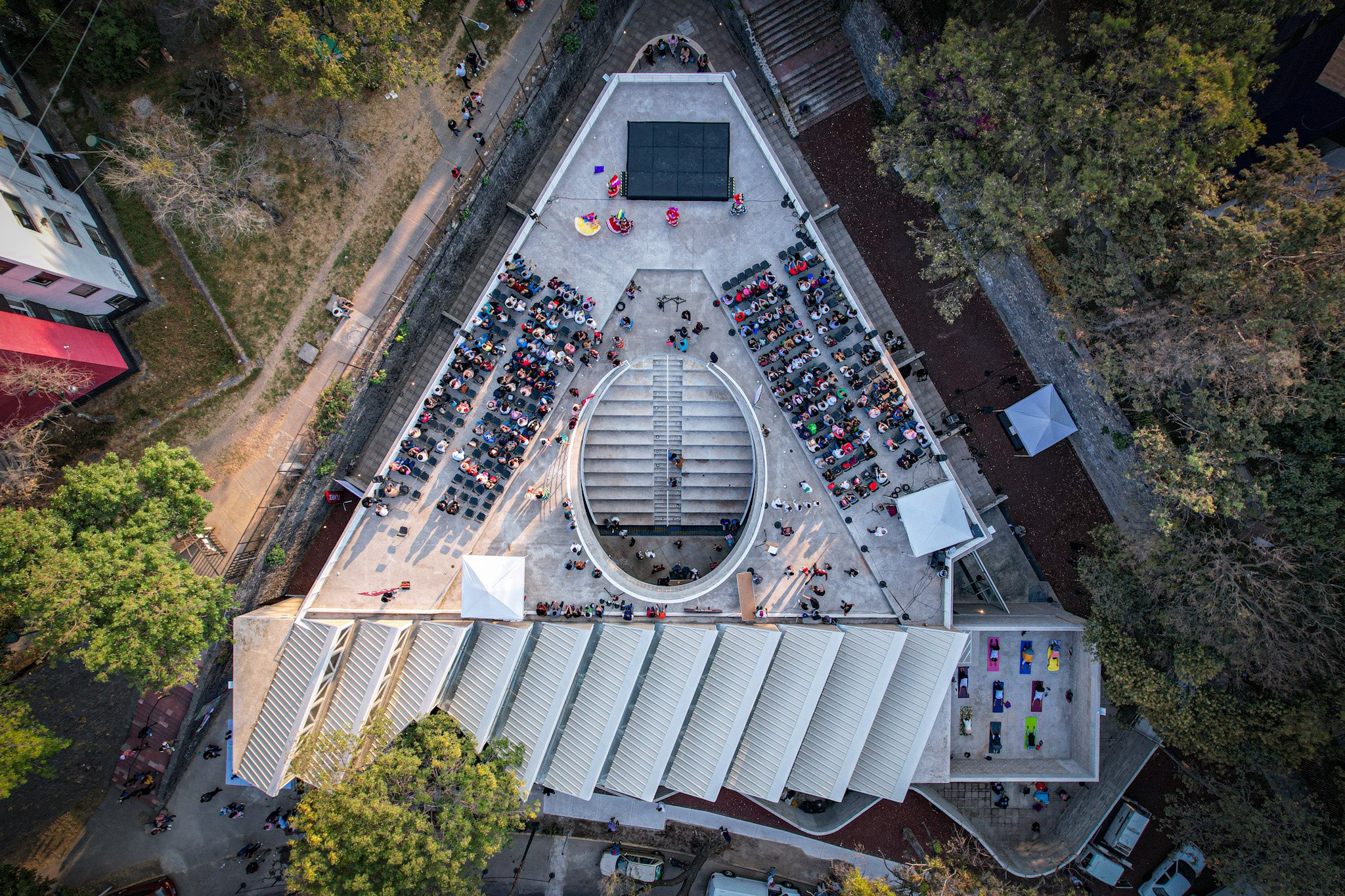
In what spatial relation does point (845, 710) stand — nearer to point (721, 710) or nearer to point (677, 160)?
point (721, 710)

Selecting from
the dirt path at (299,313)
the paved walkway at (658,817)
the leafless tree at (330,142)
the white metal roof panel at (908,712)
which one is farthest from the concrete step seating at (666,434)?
the leafless tree at (330,142)

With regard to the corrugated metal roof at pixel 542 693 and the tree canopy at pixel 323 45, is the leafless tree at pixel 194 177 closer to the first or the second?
the tree canopy at pixel 323 45

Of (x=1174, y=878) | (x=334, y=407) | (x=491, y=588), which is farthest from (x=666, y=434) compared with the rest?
(x=1174, y=878)

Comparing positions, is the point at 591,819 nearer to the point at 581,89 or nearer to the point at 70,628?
the point at 70,628

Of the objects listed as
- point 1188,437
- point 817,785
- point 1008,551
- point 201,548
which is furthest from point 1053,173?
point 201,548

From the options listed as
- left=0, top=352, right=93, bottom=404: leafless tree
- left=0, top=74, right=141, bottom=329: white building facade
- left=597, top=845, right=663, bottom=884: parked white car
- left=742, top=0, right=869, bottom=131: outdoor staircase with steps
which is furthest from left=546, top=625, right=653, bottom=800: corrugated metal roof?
left=0, top=74, right=141, bottom=329: white building facade

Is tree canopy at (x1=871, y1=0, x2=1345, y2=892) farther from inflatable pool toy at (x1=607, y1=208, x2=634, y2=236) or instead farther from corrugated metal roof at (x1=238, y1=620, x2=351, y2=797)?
corrugated metal roof at (x1=238, y1=620, x2=351, y2=797)
